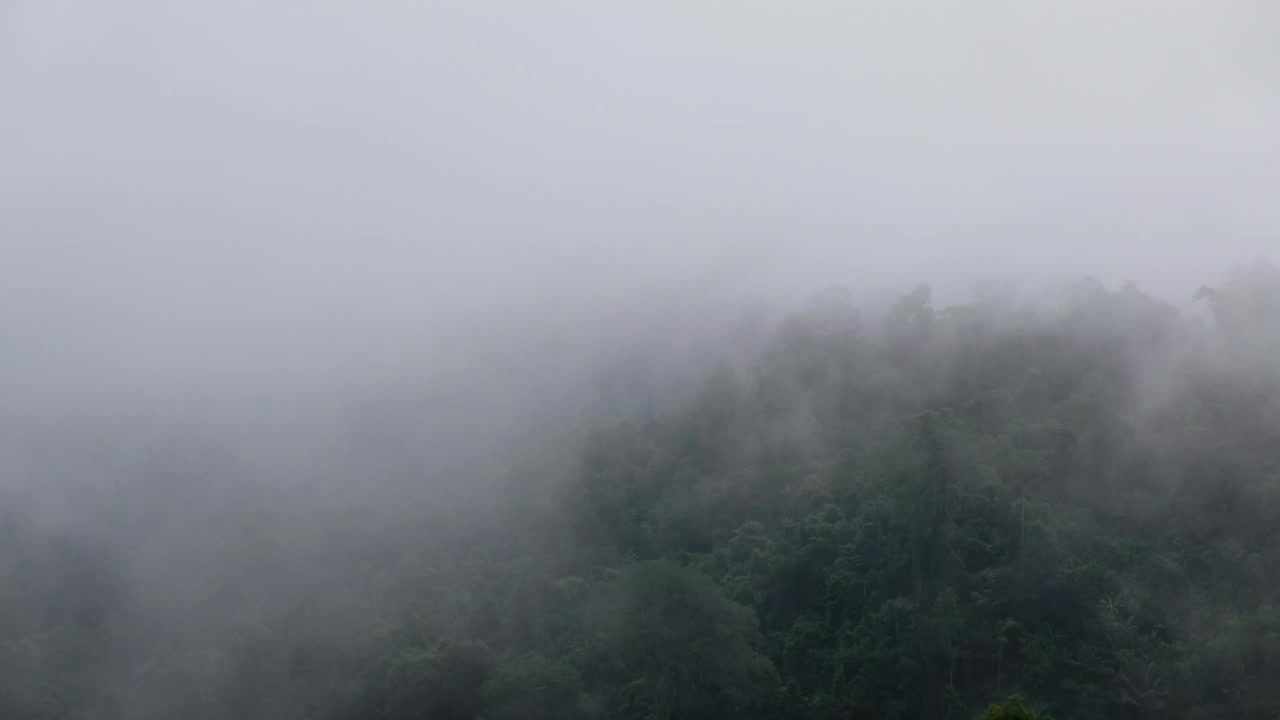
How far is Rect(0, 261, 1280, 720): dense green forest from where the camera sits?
96.6ft

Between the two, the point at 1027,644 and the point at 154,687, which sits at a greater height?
the point at 1027,644

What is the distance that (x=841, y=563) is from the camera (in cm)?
3394

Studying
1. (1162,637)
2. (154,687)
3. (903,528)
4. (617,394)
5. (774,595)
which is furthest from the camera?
(617,394)

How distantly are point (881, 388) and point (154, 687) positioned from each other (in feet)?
77.7

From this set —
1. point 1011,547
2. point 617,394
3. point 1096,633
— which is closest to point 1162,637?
point 1096,633

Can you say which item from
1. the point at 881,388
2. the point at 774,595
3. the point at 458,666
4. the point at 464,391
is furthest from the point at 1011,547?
the point at 464,391

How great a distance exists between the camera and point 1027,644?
29.7 m

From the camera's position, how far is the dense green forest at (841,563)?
29453 mm

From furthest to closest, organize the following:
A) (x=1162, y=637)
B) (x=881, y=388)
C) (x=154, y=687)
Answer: (x=881, y=388) → (x=154, y=687) → (x=1162, y=637)

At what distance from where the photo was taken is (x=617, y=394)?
168 feet

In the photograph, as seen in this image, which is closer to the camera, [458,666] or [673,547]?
[458,666]

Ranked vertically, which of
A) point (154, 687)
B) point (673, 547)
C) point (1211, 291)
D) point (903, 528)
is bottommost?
point (154, 687)

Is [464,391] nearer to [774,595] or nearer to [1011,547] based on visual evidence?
[774,595]

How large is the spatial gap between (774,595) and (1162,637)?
9.67m
